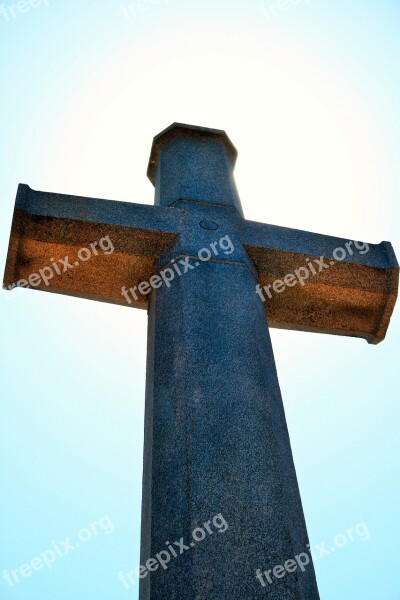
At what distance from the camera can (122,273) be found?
4.78 m

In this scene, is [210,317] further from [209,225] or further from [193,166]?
[193,166]

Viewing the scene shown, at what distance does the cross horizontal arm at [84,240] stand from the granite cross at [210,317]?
0.01m

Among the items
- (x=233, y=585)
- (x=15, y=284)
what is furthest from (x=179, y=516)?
(x=15, y=284)
